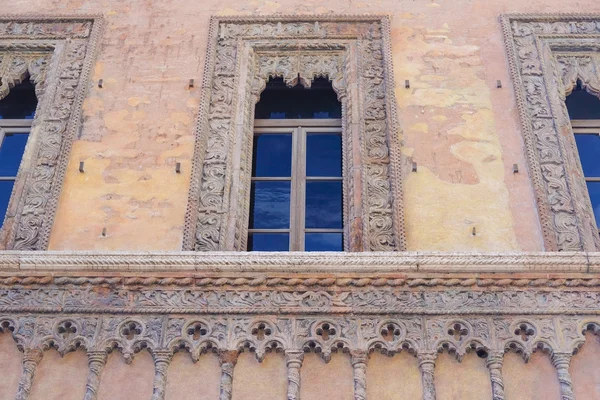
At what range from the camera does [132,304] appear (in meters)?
5.06

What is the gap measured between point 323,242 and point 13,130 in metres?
2.65

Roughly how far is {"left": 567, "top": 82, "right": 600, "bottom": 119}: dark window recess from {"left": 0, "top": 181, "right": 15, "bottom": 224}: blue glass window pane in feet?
14.2

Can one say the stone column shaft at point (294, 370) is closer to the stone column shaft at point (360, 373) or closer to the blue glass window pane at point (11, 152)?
the stone column shaft at point (360, 373)

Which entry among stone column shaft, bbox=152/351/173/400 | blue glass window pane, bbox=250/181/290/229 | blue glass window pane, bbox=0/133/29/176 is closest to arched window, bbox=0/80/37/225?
blue glass window pane, bbox=0/133/29/176

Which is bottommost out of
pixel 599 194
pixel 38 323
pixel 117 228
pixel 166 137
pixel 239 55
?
pixel 38 323

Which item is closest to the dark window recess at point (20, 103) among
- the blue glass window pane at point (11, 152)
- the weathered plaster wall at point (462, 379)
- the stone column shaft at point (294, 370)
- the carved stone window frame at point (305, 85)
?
the blue glass window pane at point (11, 152)

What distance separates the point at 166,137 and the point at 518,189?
8.36 feet

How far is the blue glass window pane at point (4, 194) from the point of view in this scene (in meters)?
6.01

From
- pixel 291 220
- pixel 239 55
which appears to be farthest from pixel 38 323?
pixel 239 55

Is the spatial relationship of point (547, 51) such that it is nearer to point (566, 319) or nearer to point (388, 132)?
point (388, 132)

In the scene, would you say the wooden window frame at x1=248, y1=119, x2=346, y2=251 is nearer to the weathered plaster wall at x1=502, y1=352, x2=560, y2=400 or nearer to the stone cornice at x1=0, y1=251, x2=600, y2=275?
the stone cornice at x1=0, y1=251, x2=600, y2=275

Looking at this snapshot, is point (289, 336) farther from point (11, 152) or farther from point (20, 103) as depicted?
point (20, 103)

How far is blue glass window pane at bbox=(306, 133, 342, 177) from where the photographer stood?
20.5 ft

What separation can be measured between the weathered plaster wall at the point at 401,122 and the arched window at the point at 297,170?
1.75 feet
